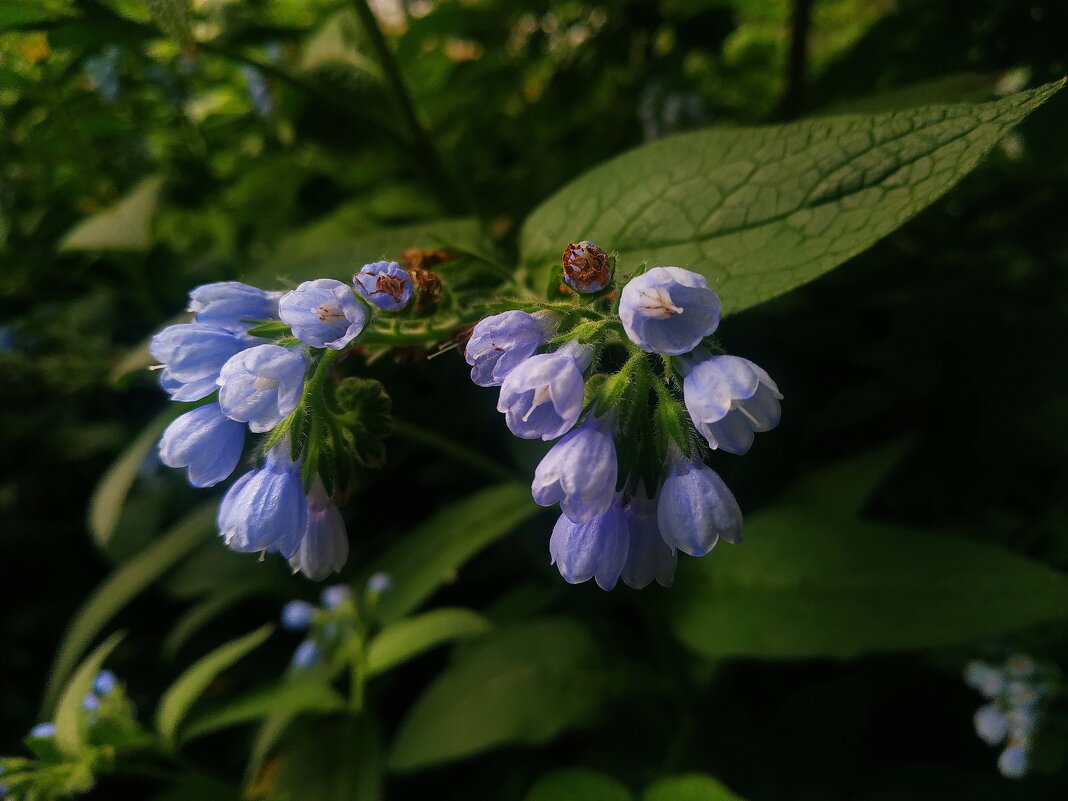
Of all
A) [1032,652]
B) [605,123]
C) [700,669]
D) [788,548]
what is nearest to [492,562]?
[700,669]

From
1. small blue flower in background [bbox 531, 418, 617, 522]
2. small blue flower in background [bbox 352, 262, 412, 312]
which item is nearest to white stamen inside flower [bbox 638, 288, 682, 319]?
small blue flower in background [bbox 531, 418, 617, 522]

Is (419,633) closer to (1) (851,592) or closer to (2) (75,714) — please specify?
(2) (75,714)

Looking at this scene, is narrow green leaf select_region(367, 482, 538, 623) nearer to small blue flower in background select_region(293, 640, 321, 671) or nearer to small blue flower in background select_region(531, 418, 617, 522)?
small blue flower in background select_region(293, 640, 321, 671)

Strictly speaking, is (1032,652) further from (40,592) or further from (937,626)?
(40,592)

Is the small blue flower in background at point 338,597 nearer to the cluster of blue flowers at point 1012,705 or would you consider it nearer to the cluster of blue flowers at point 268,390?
the cluster of blue flowers at point 268,390

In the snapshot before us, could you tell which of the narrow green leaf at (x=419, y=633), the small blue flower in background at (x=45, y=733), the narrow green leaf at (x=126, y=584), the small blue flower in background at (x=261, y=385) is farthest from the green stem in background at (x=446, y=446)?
the small blue flower in background at (x=45, y=733)
